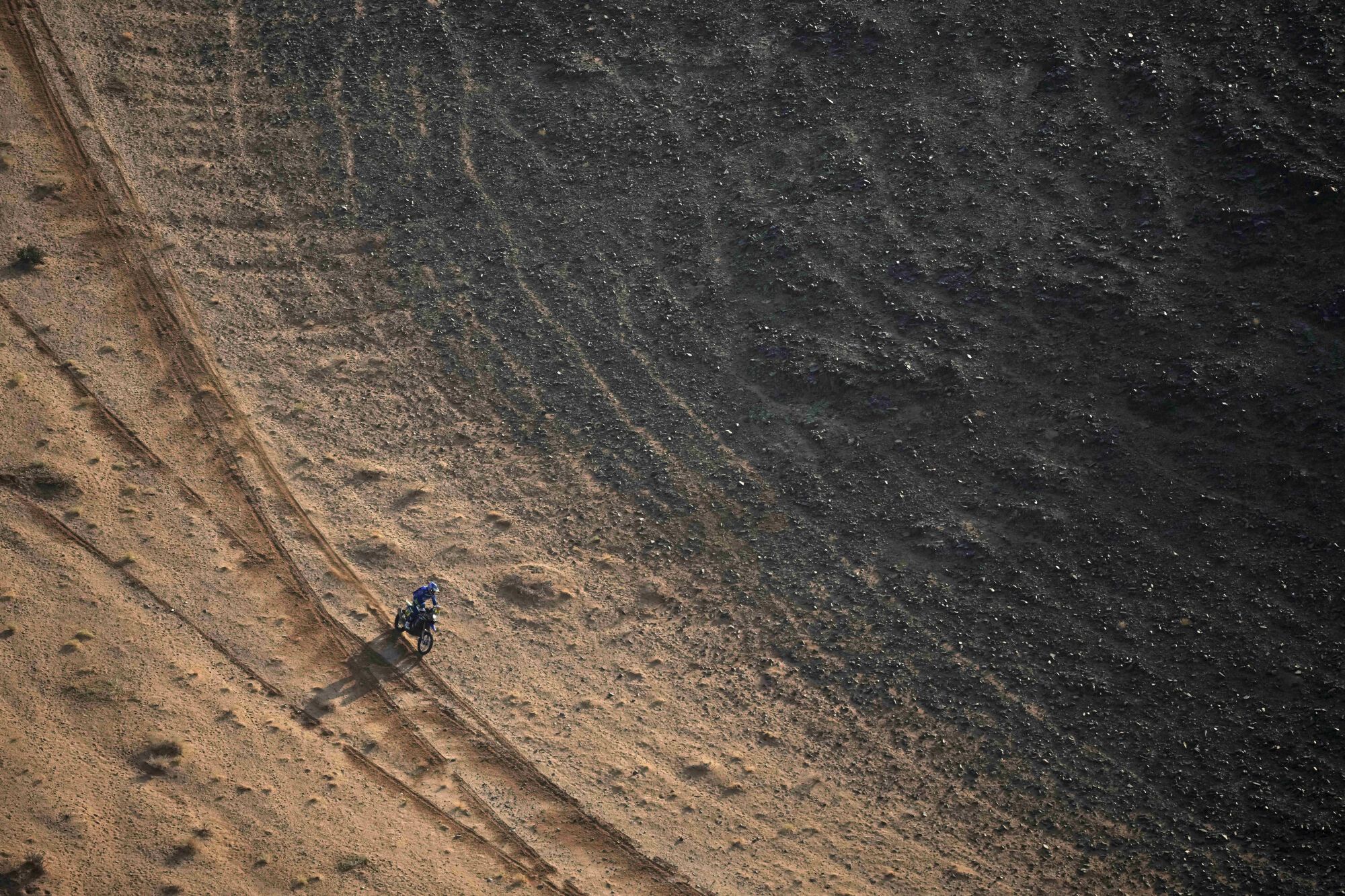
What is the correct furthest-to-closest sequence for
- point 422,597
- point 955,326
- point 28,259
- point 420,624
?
point 955,326 → point 28,259 → point 420,624 → point 422,597

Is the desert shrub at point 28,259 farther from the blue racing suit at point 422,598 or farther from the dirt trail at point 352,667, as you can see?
the blue racing suit at point 422,598

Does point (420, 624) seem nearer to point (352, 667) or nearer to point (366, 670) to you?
point (366, 670)

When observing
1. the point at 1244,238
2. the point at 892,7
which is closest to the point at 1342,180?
the point at 1244,238

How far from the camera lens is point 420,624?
19500 millimetres

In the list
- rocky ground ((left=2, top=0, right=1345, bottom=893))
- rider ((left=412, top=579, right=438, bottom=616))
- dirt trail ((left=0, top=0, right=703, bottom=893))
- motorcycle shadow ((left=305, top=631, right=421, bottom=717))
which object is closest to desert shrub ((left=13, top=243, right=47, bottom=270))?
dirt trail ((left=0, top=0, right=703, bottom=893))

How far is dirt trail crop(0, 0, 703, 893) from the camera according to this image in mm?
17375

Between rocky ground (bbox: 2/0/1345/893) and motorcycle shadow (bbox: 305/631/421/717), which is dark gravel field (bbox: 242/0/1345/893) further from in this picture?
motorcycle shadow (bbox: 305/631/421/717)

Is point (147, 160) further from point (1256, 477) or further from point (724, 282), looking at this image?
point (1256, 477)

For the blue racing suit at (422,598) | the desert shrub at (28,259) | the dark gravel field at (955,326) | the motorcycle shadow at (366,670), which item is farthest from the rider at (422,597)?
the desert shrub at (28,259)

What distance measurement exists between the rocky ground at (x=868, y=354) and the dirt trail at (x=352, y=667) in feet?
2.40

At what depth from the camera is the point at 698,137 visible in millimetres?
29469

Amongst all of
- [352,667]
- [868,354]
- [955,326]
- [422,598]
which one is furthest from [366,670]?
[955,326]

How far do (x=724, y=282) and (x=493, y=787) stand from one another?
14.0 m

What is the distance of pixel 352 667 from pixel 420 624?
140cm
